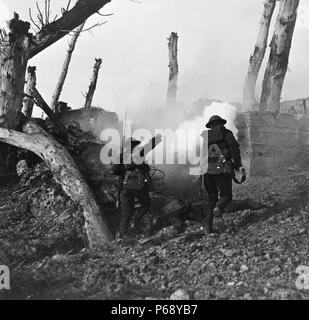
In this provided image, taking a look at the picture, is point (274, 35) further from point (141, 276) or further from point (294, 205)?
point (141, 276)

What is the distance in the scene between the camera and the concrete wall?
346 inches

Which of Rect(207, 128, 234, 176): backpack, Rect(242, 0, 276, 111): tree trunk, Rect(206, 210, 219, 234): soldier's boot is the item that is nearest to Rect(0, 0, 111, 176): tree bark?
Rect(207, 128, 234, 176): backpack

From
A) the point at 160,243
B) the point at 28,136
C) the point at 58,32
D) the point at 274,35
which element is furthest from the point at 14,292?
the point at 274,35

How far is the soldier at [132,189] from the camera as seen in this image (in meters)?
6.74

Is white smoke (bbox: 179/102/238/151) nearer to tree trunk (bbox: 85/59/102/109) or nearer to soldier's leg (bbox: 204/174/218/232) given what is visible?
soldier's leg (bbox: 204/174/218/232)

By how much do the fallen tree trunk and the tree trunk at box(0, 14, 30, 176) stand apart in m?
0.32

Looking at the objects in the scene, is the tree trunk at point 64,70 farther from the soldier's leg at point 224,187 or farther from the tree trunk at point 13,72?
the soldier's leg at point 224,187

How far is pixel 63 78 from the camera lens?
16844 mm

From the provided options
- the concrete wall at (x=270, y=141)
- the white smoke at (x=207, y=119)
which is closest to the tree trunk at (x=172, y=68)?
the white smoke at (x=207, y=119)

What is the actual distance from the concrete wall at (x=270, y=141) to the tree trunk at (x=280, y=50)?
41.8 inches

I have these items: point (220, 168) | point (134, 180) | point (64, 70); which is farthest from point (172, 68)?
point (220, 168)

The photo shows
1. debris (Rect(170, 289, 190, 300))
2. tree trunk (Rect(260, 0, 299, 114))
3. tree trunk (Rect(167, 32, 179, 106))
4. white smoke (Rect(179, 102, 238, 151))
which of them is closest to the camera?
debris (Rect(170, 289, 190, 300))

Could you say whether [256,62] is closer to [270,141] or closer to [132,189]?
[270,141]
